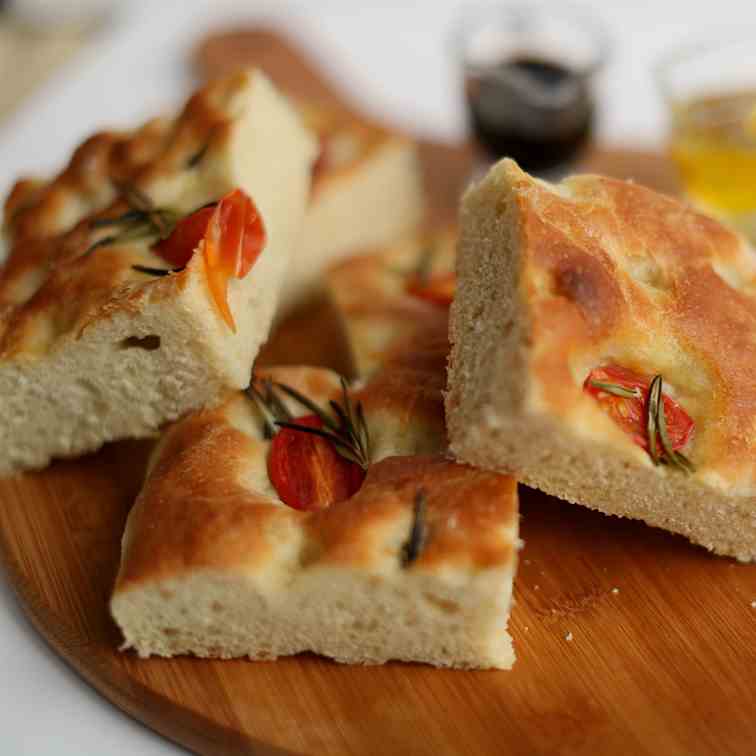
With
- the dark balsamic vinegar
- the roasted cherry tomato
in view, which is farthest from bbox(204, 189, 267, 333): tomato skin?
the dark balsamic vinegar

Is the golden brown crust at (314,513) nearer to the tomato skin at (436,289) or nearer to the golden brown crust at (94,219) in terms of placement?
the golden brown crust at (94,219)

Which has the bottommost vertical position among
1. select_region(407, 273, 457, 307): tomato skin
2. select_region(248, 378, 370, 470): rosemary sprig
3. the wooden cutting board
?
the wooden cutting board

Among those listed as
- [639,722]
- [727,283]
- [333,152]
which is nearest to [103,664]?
[639,722]

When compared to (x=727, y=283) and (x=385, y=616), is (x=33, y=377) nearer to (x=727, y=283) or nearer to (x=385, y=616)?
(x=385, y=616)

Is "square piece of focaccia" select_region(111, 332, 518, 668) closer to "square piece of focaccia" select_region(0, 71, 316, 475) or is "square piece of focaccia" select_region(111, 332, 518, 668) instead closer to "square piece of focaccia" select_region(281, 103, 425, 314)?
"square piece of focaccia" select_region(0, 71, 316, 475)

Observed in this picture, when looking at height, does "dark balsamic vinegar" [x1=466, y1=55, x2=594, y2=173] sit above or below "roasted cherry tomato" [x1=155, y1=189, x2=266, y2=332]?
below

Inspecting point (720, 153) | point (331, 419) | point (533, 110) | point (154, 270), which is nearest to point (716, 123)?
point (720, 153)
